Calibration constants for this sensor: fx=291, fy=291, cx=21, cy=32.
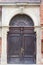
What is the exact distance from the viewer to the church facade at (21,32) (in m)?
14.3

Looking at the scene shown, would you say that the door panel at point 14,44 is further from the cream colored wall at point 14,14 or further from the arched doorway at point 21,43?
the cream colored wall at point 14,14

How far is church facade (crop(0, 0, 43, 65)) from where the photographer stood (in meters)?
14.3

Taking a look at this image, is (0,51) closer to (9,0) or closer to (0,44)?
(0,44)

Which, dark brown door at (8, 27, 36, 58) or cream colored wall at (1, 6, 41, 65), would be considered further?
dark brown door at (8, 27, 36, 58)

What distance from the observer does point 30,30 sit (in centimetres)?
1461

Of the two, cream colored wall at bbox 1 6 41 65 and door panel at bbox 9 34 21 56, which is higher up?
cream colored wall at bbox 1 6 41 65

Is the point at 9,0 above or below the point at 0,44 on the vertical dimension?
above

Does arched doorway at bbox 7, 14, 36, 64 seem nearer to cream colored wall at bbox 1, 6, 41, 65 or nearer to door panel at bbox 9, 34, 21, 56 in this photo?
door panel at bbox 9, 34, 21, 56

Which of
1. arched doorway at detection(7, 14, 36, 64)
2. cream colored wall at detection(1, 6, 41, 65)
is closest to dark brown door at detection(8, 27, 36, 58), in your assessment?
arched doorway at detection(7, 14, 36, 64)

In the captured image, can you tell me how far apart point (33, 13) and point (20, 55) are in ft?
7.19

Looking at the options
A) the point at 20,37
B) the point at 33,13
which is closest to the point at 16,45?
the point at 20,37

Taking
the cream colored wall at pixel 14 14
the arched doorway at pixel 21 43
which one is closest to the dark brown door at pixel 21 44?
the arched doorway at pixel 21 43

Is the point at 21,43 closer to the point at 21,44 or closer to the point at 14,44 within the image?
the point at 21,44

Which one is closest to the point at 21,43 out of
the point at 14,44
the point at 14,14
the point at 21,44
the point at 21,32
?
the point at 21,44
